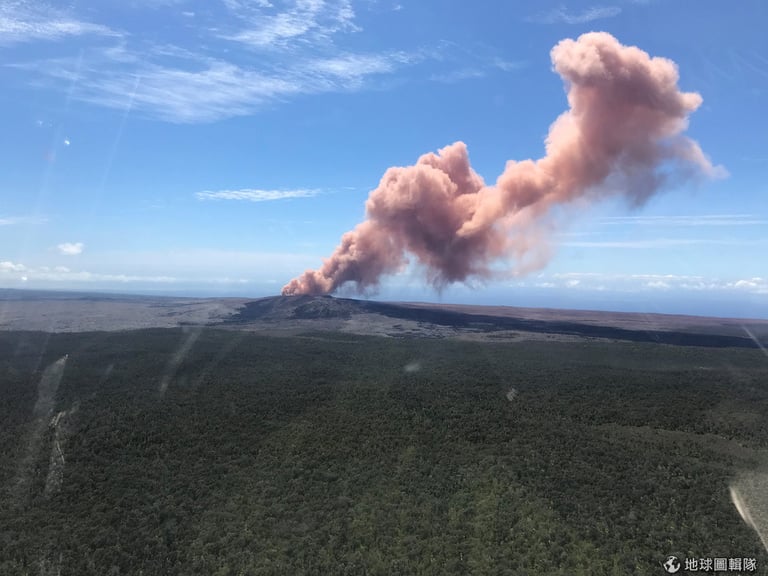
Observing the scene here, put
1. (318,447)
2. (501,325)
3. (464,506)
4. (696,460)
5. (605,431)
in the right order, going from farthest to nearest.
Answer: (501,325)
(605,431)
(318,447)
(696,460)
(464,506)

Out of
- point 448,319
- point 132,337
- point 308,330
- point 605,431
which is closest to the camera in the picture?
point 605,431

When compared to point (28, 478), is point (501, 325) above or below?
above

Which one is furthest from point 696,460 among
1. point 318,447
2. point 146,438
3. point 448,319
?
point 448,319

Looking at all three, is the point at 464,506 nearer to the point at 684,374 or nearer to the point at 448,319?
the point at 684,374

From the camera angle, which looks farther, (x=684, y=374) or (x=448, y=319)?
(x=448, y=319)

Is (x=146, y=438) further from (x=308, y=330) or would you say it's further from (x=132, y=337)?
(x=308, y=330)

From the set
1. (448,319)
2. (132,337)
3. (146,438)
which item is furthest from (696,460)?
(448,319)
